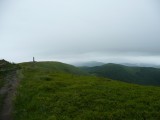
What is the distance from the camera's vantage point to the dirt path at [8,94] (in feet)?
110

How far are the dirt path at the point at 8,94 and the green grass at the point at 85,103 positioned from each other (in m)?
0.79

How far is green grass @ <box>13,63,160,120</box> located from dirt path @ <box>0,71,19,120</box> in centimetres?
79

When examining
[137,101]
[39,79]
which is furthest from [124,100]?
[39,79]

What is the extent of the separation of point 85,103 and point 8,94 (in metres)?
14.1

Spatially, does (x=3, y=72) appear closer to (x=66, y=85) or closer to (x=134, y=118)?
(x=66, y=85)

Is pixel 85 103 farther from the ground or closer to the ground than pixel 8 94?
closer to the ground

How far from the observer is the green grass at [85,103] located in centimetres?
3014

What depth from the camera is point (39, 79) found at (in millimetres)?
54562

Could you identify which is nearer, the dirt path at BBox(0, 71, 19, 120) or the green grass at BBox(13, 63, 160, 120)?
the green grass at BBox(13, 63, 160, 120)

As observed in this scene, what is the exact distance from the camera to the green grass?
3014 cm

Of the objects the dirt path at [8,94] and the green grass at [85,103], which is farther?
the dirt path at [8,94]

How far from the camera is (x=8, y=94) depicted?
4406 centimetres

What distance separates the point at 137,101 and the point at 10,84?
2520 centimetres

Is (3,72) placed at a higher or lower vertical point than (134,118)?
higher
